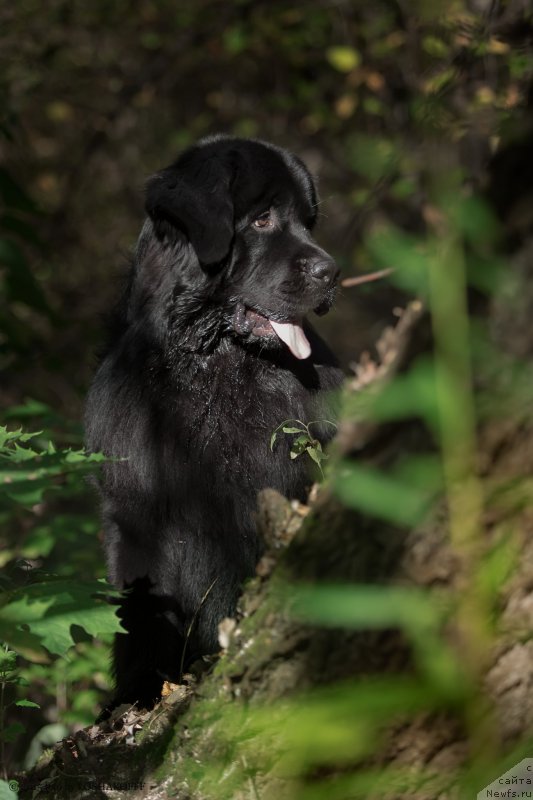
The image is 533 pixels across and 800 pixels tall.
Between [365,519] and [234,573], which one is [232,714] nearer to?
[365,519]

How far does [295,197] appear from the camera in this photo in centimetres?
464

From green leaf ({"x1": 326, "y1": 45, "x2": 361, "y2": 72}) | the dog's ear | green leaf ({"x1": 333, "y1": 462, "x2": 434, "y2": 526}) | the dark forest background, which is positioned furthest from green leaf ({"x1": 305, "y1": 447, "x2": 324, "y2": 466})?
green leaf ({"x1": 326, "y1": 45, "x2": 361, "y2": 72})

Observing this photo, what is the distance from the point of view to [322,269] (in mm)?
4395

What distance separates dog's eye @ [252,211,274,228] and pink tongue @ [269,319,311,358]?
51 cm

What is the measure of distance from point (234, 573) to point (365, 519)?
2.35 m

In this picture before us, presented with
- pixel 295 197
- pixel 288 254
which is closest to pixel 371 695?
pixel 288 254

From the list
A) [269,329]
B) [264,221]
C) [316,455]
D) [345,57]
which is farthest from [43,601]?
[345,57]

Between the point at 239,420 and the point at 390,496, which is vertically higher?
the point at 390,496

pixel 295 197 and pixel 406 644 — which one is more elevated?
pixel 406 644

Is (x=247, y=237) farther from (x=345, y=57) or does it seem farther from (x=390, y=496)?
(x=345, y=57)

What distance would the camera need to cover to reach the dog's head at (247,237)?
4273mm

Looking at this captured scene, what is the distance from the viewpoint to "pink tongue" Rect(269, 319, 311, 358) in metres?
4.23

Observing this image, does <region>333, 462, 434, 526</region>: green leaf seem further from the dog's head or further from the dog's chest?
the dog's head

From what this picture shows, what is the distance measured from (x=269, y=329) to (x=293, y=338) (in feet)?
0.37
